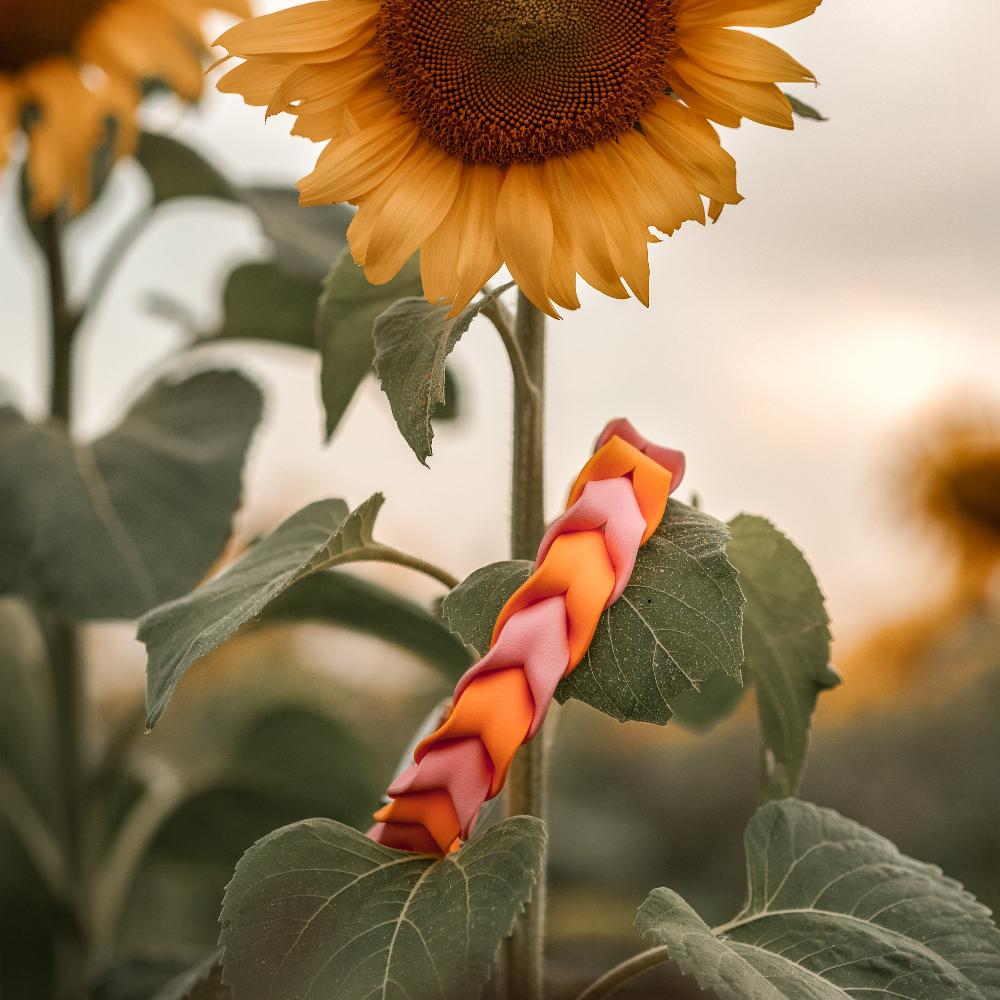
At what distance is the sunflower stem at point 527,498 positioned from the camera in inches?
15.7

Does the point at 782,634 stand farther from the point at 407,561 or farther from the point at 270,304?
the point at 270,304

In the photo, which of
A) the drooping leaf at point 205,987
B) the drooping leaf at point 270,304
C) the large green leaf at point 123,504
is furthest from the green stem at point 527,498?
the drooping leaf at point 270,304

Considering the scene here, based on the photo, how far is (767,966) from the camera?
0.36m

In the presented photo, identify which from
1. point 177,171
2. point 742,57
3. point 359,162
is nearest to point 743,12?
point 742,57

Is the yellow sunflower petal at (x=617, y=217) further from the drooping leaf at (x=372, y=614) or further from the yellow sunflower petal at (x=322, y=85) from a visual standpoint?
the drooping leaf at (x=372, y=614)

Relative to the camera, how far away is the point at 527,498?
16.1 inches

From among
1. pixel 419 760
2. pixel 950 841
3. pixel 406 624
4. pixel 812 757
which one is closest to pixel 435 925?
pixel 419 760

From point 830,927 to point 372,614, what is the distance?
0.37 metres

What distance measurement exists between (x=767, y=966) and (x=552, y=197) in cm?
23

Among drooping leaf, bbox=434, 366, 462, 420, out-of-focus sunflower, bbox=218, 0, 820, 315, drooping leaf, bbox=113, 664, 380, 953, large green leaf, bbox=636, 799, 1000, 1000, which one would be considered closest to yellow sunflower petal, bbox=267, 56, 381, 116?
out-of-focus sunflower, bbox=218, 0, 820, 315

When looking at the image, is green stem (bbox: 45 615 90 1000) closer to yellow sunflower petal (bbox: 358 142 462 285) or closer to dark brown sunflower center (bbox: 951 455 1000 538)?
yellow sunflower petal (bbox: 358 142 462 285)

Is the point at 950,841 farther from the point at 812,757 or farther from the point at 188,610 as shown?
the point at 188,610

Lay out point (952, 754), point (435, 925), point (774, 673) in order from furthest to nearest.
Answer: point (952, 754)
point (774, 673)
point (435, 925)

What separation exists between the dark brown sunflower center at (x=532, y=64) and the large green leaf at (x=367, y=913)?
0.20 meters
